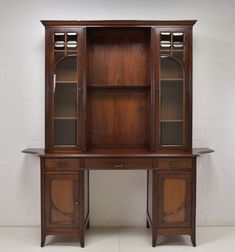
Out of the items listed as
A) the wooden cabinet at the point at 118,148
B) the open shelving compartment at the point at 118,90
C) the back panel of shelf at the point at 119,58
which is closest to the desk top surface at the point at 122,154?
the wooden cabinet at the point at 118,148

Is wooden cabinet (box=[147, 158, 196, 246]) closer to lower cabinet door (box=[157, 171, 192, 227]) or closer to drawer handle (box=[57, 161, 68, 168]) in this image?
lower cabinet door (box=[157, 171, 192, 227])

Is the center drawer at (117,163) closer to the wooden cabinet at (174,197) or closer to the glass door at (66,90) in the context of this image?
the wooden cabinet at (174,197)

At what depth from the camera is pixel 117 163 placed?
2.89m

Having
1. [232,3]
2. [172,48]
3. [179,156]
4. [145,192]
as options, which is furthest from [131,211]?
[232,3]

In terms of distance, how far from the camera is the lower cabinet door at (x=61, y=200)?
292 centimetres

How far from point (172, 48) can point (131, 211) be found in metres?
1.93

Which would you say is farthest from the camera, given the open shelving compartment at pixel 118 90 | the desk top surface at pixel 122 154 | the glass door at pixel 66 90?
the open shelving compartment at pixel 118 90

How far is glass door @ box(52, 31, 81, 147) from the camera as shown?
302 centimetres

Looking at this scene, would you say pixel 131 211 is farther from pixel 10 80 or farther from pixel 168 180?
→ pixel 10 80

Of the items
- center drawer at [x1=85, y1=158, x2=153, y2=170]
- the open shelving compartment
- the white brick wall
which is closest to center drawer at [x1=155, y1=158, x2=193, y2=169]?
center drawer at [x1=85, y1=158, x2=153, y2=170]

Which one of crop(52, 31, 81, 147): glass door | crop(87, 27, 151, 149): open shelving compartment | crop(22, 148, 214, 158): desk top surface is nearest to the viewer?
crop(22, 148, 214, 158): desk top surface

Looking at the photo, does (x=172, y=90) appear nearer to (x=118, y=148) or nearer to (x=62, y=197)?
(x=118, y=148)

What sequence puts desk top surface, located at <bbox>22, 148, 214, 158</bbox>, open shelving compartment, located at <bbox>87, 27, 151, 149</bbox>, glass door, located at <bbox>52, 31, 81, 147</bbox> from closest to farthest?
desk top surface, located at <bbox>22, 148, 214, 158</bbox>, glass door, located at <bbox>52, 31, 81, 147</bbox>, open shelving compartment, located at <bbox>87, 27, 151, 149</bbox>

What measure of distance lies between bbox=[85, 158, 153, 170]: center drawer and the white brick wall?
0.59 m
